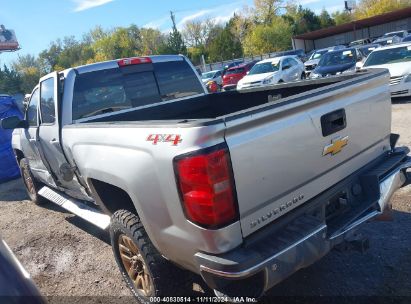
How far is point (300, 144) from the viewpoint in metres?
2.53

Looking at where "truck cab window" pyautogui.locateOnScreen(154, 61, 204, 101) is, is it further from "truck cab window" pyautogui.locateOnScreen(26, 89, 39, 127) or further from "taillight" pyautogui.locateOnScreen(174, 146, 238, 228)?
"taillight" pyautogui.locateOnScreen(174, 146, 238, 228)

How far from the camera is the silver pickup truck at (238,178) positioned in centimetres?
218

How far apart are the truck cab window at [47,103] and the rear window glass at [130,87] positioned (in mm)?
420

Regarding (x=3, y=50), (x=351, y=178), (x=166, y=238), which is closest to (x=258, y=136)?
(x=166, y=238)

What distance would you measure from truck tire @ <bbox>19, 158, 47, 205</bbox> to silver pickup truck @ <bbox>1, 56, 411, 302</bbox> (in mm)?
2393

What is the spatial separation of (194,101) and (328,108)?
2.11m

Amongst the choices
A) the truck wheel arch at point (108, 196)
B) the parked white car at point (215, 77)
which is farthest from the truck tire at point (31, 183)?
the parked white car at point (215, 77)

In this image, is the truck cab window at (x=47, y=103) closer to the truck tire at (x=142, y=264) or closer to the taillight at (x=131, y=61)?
the taillight at (x=131, y=61)

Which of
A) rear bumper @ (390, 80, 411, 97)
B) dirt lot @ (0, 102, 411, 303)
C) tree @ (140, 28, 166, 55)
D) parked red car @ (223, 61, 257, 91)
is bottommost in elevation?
dirt lot @ (0, 102, 411, 303)

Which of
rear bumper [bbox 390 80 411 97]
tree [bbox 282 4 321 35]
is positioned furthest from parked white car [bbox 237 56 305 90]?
tree [bbox 282 4 321 35]

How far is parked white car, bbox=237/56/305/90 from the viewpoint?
16.7 m

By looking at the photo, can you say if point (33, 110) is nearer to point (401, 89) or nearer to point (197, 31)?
point (401, 89)

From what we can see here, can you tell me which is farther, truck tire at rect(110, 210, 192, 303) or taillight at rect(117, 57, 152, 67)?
taillight at rect(117, 57, 152, 67)

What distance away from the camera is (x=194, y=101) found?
4539mm
